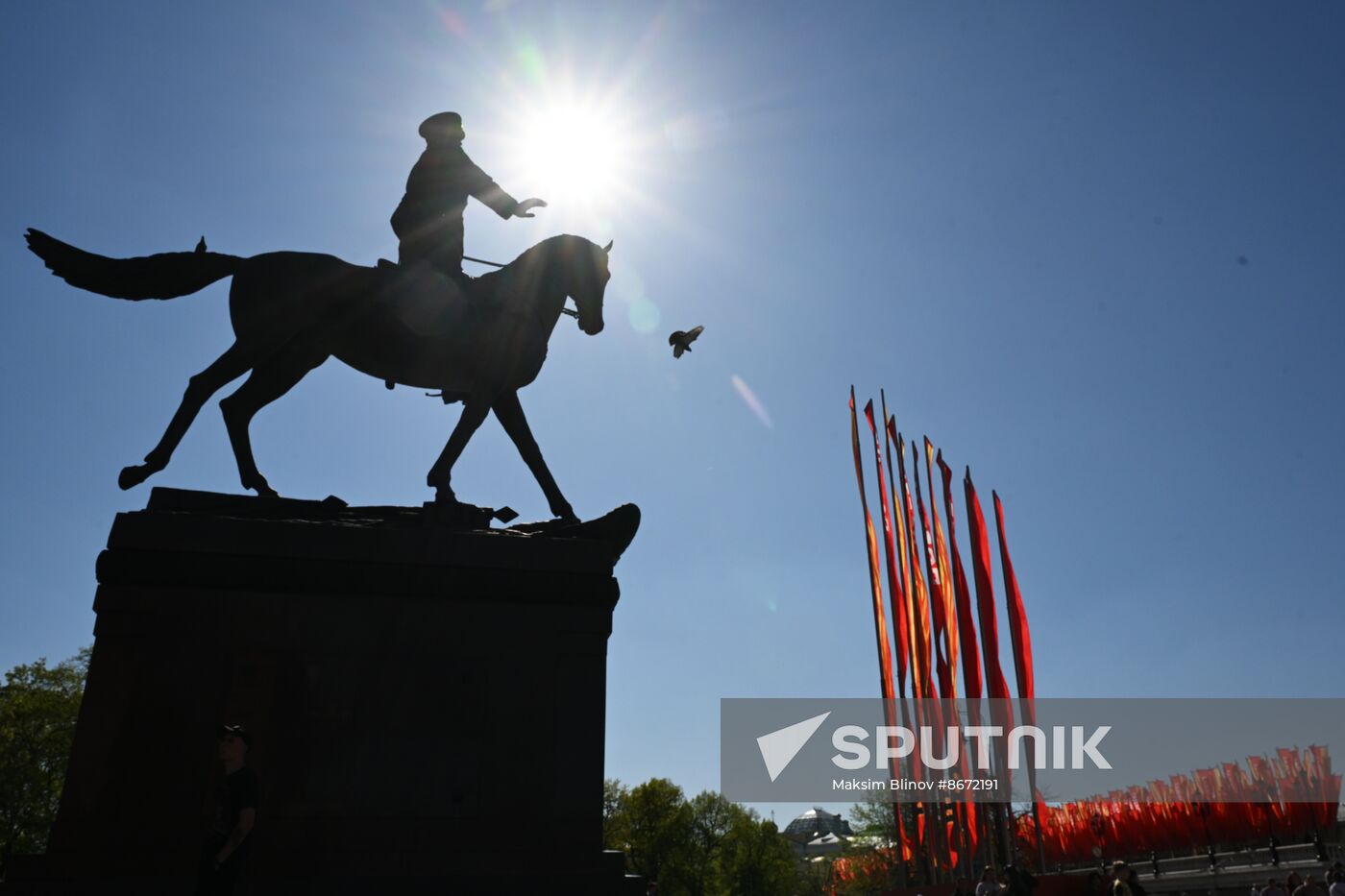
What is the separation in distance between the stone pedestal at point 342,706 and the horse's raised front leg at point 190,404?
2.21 feet

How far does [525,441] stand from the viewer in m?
8.37

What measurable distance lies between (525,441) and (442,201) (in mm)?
2535

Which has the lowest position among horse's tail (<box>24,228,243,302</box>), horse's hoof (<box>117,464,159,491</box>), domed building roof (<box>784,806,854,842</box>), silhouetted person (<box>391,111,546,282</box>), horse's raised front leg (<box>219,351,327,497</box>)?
domed building roof (<box>784,806,854,842</box>)

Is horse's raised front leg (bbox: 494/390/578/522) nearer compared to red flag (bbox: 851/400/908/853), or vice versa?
horse's raised front leg (bbox: 494/390/578/522)

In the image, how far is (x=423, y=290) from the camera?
26.7 feet

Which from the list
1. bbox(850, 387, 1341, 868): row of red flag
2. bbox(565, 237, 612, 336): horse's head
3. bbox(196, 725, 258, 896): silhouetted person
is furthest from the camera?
bbox(850, 387, 1341, 868): row of red flag

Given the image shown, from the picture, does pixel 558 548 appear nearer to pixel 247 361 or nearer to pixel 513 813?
pixel 513 813

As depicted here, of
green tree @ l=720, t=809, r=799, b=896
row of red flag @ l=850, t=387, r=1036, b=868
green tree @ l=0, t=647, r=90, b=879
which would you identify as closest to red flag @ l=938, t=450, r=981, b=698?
row of red flag @ l=850, t=387, r=1036, b=868

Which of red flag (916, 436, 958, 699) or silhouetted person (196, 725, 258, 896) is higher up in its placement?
red flag (916, 436, 958, 699)

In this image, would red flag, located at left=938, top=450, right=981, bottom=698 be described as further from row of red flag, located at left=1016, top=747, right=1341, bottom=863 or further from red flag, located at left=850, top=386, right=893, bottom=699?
row of red flag, located at left=1016, top=747, right=1341, bottom=863

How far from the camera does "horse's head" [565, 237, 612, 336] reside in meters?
8.54

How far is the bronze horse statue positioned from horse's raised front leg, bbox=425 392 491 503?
0.03 feet

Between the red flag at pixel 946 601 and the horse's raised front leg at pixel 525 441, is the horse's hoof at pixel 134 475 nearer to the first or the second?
the horse's raised front leg at pixel 525 441

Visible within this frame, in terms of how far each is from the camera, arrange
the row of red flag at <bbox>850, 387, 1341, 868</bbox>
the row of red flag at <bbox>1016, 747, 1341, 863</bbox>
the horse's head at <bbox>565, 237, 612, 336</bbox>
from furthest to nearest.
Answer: the row of red flag at <bbox>1016, 747, 1341, 863</bbox>
the row of red flag at <bbox>850, 387, 1341, 868</bbox>
the horse's head at <bbox>565, 237, 612, 336</bbox>
